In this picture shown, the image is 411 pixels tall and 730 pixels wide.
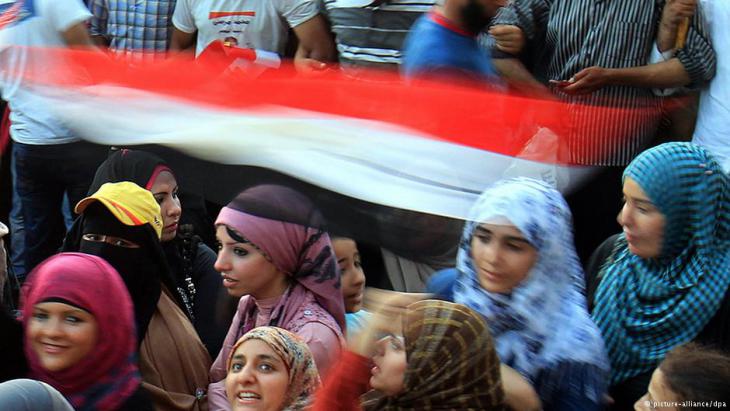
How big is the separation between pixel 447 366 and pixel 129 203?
5.13 feet

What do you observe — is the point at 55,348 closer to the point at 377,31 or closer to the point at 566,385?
the point at 566,385

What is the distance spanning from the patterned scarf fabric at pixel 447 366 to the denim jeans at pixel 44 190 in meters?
2.07

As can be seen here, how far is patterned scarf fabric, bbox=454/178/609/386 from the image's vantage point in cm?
290

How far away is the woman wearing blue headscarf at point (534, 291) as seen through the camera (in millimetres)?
2875

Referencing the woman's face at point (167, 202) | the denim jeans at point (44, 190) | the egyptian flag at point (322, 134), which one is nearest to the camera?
the egyptian flag at point (322, 134)

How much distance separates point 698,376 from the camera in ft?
8.33

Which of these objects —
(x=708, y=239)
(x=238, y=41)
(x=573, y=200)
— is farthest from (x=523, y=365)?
(x=238, y=41)

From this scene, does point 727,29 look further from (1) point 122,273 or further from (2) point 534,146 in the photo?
(1) point 122,273

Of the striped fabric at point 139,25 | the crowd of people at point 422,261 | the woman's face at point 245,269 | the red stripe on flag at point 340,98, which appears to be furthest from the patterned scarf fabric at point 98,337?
the striped fabric at point 139,25

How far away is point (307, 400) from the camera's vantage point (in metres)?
3.15

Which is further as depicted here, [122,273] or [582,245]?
[582,245]

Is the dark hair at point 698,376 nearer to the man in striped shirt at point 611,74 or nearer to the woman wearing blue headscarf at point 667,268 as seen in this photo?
the woman wearing blue headscarf at point 667,268

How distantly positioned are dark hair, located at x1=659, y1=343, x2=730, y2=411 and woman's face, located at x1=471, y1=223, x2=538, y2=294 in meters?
0.49

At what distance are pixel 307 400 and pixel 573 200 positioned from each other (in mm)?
1762
